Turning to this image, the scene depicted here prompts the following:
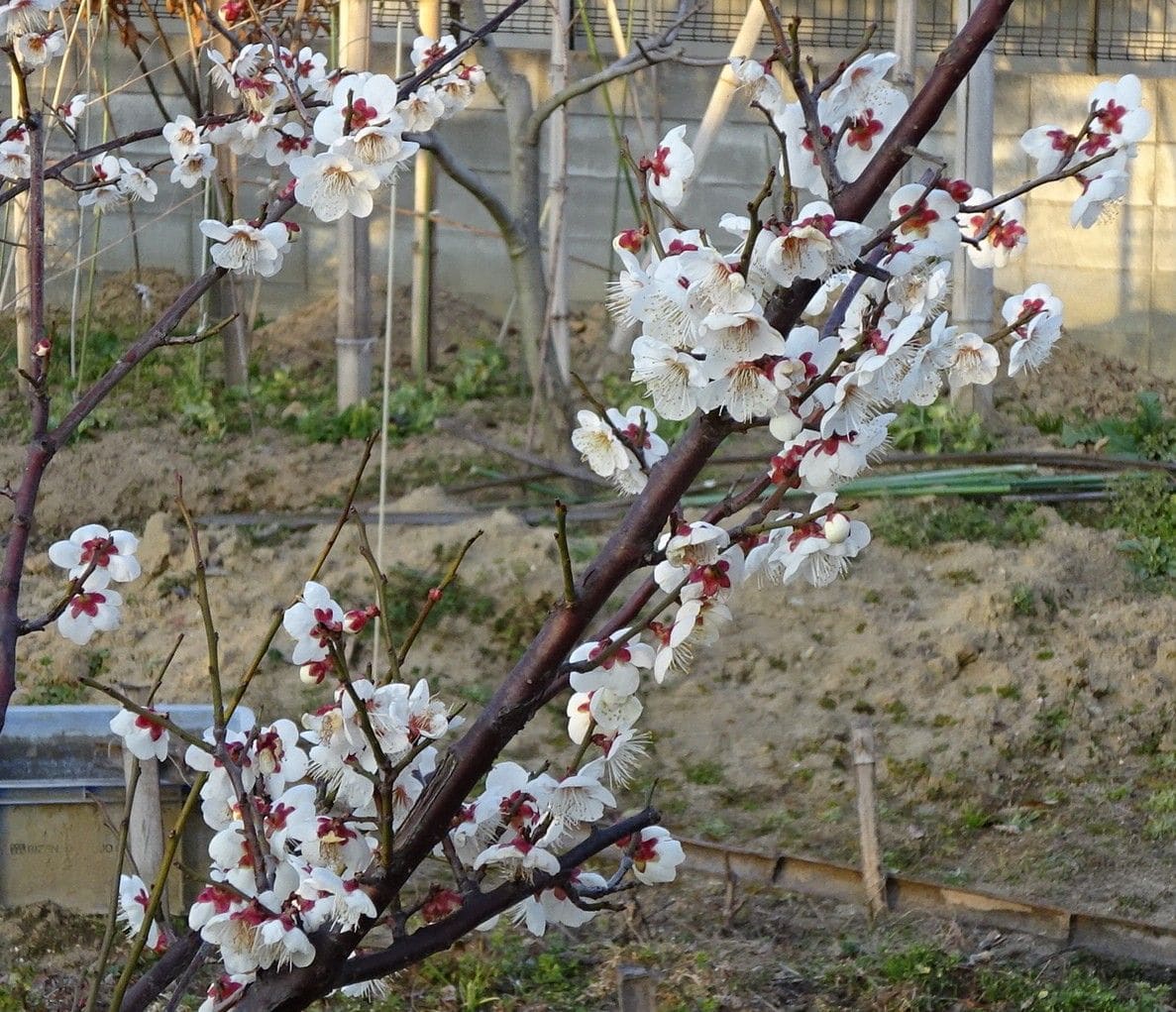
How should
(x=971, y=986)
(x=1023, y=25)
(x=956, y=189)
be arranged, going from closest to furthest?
(x=956, y=189) < (x=971, y=986) < (x=1023, y=25)

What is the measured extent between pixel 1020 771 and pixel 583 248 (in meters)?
3.76

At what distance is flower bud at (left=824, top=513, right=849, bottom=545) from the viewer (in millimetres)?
1193

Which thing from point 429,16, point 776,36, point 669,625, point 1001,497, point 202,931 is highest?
point 429,16

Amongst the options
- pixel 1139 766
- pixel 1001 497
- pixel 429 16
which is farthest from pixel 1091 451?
pixel 429 16

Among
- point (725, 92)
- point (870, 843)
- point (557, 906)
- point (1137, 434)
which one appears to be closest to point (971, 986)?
point (870, 843)

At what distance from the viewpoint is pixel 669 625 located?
1.26 m

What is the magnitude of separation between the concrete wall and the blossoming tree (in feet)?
16.6

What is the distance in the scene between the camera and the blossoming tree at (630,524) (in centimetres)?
112

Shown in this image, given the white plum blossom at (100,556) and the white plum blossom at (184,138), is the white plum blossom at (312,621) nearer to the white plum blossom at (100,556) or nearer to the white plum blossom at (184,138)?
the white plum blossom at (100,556)

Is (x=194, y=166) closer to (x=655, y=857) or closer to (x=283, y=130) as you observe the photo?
(x=283, y=130)

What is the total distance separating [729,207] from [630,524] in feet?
17.9

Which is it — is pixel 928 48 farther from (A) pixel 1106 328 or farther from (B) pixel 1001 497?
(B) pixel 1001 497

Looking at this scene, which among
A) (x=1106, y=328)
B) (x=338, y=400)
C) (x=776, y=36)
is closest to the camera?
(x=776, y=36)

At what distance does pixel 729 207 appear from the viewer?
21.2 ft
